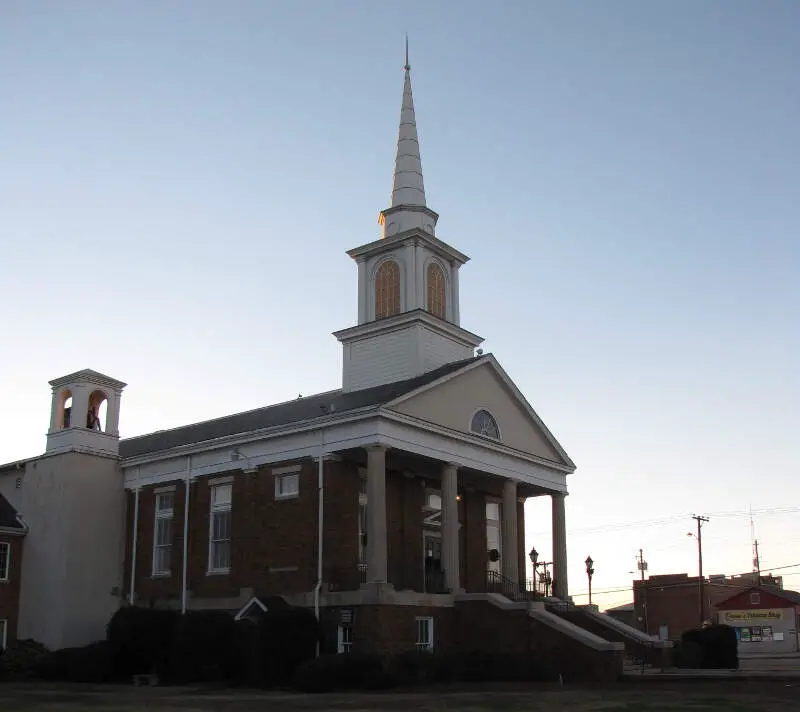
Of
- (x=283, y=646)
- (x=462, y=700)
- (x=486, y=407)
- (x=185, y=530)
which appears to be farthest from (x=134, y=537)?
(x=462, y=700)

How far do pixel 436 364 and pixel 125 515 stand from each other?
591 inches

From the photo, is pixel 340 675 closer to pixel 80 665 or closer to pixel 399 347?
pixel 80 665

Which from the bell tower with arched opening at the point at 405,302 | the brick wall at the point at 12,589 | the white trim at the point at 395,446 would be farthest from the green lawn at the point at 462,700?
the bell tower with arched opening at the point at 405,302

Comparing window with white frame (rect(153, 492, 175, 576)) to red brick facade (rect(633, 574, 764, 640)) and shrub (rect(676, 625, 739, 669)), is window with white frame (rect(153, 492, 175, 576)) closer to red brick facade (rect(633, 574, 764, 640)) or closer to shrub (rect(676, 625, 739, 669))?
shrub (rect(676, 625, 739, 669))

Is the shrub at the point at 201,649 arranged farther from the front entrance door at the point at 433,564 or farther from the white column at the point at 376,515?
the front entrance door at the point at 433,564

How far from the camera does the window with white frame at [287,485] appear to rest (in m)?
36.7

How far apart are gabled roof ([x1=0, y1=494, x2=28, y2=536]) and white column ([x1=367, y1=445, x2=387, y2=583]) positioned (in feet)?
57.7

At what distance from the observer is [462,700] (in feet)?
78.6

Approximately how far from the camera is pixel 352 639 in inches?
1284

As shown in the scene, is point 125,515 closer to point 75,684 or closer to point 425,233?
point 75,684

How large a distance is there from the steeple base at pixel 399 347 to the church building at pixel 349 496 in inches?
3.4

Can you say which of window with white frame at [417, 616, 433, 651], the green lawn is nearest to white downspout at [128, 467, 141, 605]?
the green lawn

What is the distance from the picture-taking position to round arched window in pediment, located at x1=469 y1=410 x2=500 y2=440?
39219mm

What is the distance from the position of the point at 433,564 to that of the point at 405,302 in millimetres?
10693
